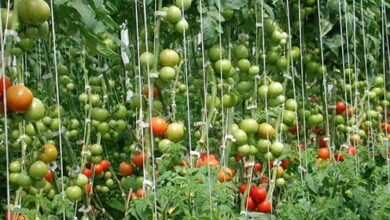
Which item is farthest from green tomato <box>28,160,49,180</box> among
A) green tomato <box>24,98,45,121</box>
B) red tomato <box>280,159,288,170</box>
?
red tomato <box>280,159,288,170</box>

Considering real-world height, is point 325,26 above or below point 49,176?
above

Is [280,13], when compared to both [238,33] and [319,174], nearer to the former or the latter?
[238,33]

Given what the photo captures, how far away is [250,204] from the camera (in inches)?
87.7

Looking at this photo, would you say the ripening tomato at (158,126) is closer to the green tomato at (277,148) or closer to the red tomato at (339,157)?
the green tomato at (277,148)

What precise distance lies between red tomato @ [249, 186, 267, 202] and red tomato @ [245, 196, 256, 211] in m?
0.01

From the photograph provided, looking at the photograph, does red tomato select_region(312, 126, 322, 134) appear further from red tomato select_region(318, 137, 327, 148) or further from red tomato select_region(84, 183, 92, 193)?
red tomato select_region(84, 183, 92, 193)

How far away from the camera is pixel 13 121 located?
48.9 inches

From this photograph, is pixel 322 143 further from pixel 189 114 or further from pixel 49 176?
pixel 49 176

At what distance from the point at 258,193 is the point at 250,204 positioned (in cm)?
5

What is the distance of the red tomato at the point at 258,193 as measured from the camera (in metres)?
2.21

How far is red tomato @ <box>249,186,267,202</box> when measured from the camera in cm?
221

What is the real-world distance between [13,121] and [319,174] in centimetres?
125

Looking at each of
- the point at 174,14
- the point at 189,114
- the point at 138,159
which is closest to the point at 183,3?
the point at 174,14

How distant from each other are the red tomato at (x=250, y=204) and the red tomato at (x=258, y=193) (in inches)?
0.5
